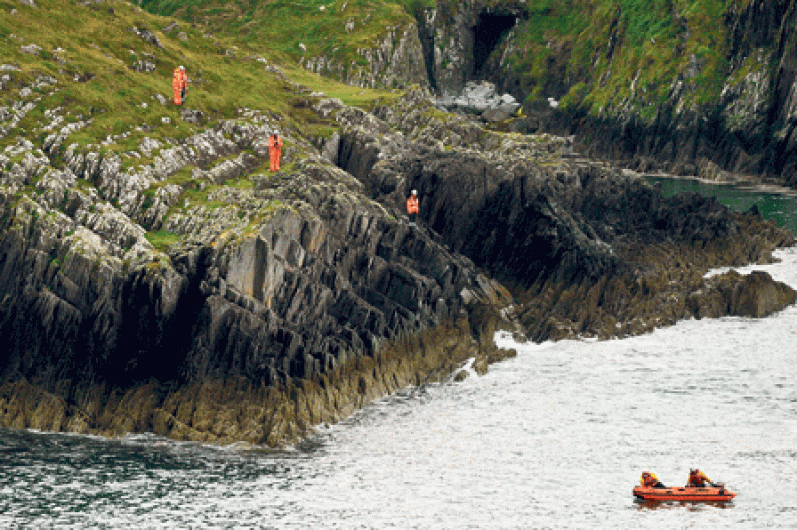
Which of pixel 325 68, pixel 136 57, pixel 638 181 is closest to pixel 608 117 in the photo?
pixel 325 68

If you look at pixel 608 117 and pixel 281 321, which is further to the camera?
pixel 608 117

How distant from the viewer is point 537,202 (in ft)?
287

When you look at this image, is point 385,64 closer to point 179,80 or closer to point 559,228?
point 179,80

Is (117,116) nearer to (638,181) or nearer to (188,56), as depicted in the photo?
(188,56)

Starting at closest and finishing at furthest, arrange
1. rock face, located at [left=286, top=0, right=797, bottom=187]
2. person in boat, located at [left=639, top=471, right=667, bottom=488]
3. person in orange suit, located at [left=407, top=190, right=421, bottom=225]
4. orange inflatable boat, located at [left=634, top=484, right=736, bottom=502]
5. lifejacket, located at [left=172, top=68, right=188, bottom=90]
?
orange inflatable boat, located at [left=634, top=484, right=736, bottom=502], person in boat, located at [left=639, top=471, right=667, bottom=488], person in orange suit, located at [left=407, top=190, right=421, bottom=225], lifejacket, located at [left=172, top=68, right=188, bottom=90], rock face, located at [left=286, top=0, right=797, bottom=187]

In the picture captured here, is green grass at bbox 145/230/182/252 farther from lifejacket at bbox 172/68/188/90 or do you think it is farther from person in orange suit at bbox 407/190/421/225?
person in orange suit at bbox 407/190/421/225

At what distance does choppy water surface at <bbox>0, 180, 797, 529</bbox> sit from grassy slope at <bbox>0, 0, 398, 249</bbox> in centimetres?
1958

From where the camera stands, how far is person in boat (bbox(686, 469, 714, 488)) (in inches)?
1971

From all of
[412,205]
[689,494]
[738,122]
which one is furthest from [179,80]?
[738,122]

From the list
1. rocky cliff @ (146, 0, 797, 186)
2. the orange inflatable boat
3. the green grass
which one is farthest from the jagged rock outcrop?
rocky cliff @ (146, 0, 797, 186)

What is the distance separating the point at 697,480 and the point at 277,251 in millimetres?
31257

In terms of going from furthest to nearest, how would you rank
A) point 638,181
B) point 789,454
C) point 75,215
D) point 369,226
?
point 638,181 → point 369,226 → point 75,215 → point 789,454

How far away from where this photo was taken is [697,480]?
50.1 meters

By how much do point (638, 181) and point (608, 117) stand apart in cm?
8616
